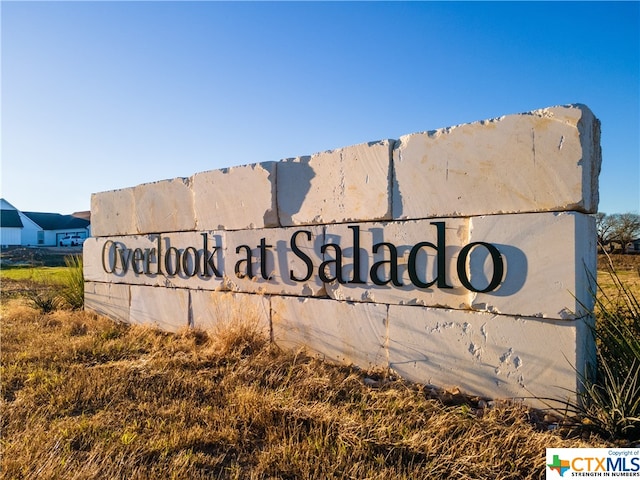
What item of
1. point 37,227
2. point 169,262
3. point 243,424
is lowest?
point 243,424

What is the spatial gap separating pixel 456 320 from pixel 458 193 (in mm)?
1036

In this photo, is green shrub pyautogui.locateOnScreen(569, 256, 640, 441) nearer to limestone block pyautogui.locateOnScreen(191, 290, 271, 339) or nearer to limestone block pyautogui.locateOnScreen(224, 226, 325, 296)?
limestone block pyautogui.locateOnScreen(224, 226, 325, 296)

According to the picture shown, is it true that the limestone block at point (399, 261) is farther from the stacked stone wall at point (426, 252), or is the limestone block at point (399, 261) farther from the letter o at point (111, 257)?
the letter o at point (111, 257)

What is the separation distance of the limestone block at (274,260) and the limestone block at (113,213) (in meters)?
2.28

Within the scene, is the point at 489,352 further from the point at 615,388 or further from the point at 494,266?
the point at 615,388

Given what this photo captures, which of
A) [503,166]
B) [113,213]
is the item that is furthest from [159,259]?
[503,166]

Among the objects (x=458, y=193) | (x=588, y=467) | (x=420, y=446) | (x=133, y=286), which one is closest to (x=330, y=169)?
(x=458, y=193)

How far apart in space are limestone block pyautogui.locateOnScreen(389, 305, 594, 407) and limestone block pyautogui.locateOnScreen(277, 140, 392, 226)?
1029 millimetres

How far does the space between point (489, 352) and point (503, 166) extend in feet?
4.75

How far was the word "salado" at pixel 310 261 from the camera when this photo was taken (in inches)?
137

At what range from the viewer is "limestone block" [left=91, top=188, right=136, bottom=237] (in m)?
6.50

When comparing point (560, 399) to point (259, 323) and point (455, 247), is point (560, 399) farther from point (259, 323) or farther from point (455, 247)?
point (259, 323)

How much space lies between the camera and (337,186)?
13.7ft

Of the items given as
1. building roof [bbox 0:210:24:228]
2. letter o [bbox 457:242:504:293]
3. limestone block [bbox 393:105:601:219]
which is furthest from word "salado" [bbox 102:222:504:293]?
building roof [bbox 0:210:24:228]
